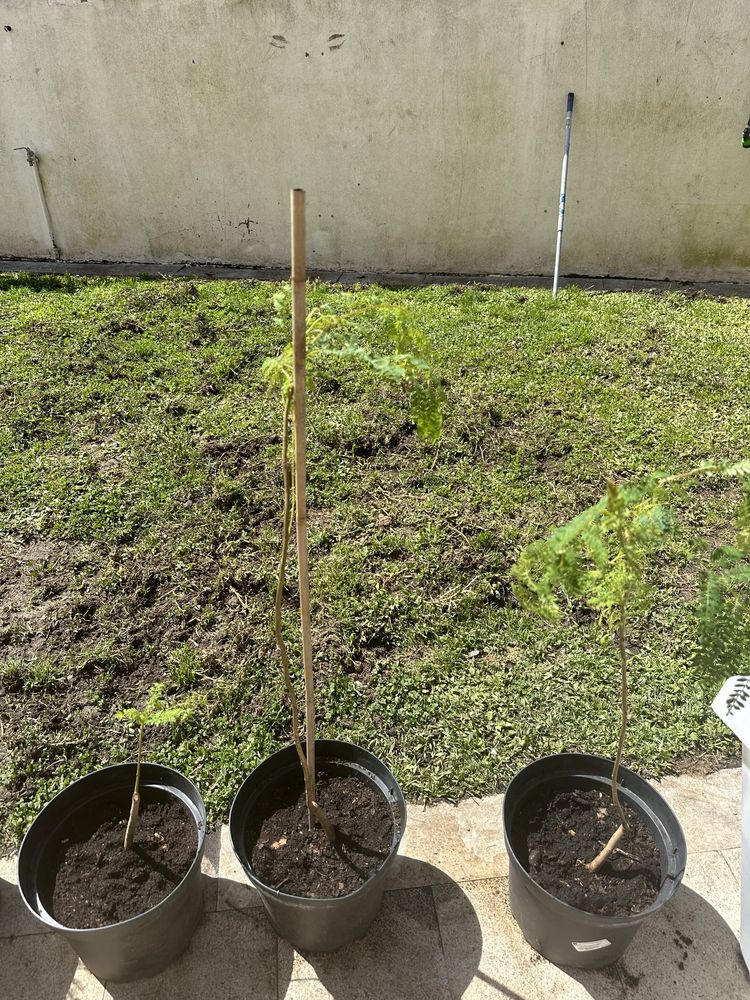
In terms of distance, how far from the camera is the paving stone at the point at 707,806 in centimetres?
245

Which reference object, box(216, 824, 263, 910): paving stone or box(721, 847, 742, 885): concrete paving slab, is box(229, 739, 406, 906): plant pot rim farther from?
box(721, 847, 742, 885): concrete paving slab

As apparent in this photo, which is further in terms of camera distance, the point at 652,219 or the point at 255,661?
the point at 652,219

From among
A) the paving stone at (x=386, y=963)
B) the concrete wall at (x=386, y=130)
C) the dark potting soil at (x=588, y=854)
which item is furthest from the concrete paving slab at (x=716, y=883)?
the concrete wall at (x=386, y=130)

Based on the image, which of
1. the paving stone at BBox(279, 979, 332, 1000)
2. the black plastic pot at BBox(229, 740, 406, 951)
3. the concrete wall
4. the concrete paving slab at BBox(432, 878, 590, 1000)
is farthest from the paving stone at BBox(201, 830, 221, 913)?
the concrete wall

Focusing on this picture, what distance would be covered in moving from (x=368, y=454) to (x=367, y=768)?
2543 millimetres

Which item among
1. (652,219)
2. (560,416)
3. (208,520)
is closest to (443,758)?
(208,520)

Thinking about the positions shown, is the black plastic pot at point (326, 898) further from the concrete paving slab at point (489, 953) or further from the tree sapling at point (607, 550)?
the tree sapling at point (607, 550)

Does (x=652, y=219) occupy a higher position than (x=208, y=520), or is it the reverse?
(x=652, y=219)

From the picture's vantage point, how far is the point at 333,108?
24.0ft

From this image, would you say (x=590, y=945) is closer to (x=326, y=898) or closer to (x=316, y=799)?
(x=326, y=898)

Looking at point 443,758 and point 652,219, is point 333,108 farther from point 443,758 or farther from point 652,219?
point 443,758

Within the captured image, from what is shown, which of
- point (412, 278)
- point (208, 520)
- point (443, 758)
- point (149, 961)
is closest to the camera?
point (149, 961)

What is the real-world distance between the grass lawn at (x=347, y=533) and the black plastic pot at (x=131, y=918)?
40cm

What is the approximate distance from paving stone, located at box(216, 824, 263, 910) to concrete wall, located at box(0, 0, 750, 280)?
22.8 feet
